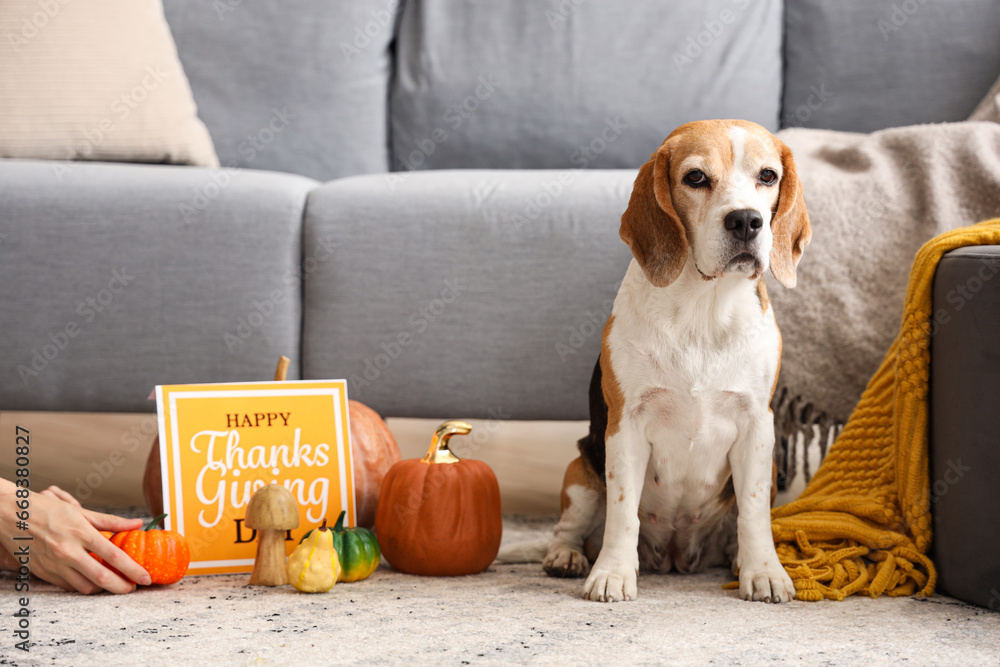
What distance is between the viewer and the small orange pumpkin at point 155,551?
141 cm

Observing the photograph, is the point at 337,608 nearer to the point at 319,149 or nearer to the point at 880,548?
the point at 880,548

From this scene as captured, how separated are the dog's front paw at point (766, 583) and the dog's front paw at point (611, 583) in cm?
20

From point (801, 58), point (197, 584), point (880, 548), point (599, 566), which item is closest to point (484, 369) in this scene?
point (599, 566)

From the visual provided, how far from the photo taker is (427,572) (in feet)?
5.17

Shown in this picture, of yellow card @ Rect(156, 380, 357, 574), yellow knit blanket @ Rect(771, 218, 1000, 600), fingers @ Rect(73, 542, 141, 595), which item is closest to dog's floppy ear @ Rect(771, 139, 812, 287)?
yellow knit blanket @ Rect(771, 218, 1000, 600)

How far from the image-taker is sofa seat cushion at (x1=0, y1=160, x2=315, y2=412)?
6.48 ft

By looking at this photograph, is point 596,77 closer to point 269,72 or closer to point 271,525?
point 269,72

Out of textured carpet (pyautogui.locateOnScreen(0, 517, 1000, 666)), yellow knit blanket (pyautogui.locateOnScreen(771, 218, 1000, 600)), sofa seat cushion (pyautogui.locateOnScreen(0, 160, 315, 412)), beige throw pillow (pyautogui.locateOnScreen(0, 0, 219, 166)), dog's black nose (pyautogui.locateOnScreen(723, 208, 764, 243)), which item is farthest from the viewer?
beige throw pillow (pyautogui.locateOnScreen(0, 0, 219, 166))

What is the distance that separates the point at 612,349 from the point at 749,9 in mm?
1636

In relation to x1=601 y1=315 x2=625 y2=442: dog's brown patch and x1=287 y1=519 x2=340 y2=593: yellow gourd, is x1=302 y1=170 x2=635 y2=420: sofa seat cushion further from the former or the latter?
x1=287 y1=519 x2=340 y2=593: yellow gourd

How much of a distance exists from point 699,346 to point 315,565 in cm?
79

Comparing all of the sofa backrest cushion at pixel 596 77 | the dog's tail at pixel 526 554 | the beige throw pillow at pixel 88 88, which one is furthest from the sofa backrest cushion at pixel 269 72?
the dog's tail at pixel 526 554

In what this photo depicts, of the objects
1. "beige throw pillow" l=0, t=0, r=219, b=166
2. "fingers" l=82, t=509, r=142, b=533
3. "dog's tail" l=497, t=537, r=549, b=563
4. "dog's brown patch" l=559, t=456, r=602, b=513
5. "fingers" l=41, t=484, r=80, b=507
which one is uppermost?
"beige throw pillow" l=0, t=0, r=219, b=166

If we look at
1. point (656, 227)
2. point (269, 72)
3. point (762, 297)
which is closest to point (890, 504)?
point (762, 297)
